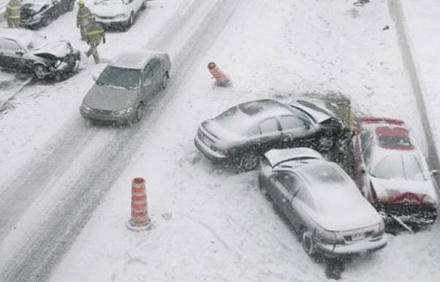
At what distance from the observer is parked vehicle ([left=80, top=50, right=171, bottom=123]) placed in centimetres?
1805

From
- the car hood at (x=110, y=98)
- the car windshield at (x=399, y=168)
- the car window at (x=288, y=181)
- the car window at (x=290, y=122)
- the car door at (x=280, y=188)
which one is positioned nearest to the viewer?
the car window at (x=288, y=181)

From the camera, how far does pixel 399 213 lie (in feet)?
47.4

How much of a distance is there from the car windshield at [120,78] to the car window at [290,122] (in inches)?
189

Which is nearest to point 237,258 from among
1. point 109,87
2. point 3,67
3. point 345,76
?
point 109,87

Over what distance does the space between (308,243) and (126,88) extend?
26.5ft

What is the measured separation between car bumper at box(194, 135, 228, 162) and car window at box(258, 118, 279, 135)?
4.24ft

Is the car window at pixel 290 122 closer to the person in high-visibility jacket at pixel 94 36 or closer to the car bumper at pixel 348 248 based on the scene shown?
the car bumper at pixel 348 248

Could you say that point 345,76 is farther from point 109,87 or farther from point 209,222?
point 209,222

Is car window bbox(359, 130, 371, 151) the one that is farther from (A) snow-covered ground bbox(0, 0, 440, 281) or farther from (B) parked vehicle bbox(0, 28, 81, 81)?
(B) parked vehicle bbox(0, 28, 81, 81)

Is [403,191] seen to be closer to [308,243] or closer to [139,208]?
[308,243]

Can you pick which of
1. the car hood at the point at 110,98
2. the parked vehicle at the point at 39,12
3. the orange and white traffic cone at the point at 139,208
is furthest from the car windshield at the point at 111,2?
the orange and white traffic cone at the point at 139,208

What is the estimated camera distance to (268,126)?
54.1 ft

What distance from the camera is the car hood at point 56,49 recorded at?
21.4 m

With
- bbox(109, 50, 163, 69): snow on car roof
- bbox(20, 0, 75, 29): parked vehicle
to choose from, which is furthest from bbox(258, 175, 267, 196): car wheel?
bbox(20, 0, 75, 29): parked vehicle
